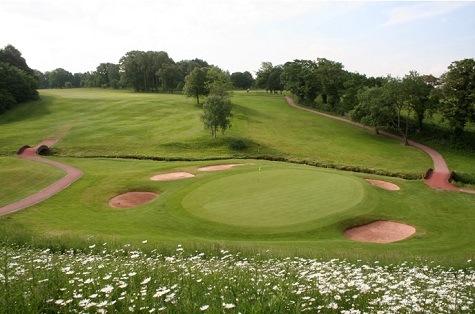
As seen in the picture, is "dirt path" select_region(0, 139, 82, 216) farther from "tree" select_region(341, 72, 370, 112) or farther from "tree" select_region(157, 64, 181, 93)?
"tree" select_region(157, 64, 181, 93)

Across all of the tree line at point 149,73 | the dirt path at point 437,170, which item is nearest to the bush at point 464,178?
the dirt path at point 437,170

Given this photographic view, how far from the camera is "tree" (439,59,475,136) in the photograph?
54.0 m

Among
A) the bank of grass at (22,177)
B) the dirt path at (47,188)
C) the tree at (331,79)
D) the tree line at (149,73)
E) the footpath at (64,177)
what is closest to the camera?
the dirt path at (47,188)

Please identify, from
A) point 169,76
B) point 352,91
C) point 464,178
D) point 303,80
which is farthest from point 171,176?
point 169,76

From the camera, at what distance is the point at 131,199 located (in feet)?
92.7

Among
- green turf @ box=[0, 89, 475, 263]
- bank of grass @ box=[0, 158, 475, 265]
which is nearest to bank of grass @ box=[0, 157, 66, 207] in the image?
green turf @ box=[0, 89, 475, 263]

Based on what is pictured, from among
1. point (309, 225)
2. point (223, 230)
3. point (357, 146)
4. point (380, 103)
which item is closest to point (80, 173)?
point (223, 230)

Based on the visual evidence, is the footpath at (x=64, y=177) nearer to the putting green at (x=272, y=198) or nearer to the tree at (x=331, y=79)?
the putting green at (x=272, y=198)

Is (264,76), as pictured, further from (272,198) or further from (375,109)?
(272,198)

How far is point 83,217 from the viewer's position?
23.8m

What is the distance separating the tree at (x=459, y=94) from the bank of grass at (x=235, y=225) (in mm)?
29409

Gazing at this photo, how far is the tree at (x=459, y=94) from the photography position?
54000 millimetres

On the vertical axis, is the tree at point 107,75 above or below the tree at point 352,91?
above

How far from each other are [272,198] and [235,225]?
502cm
